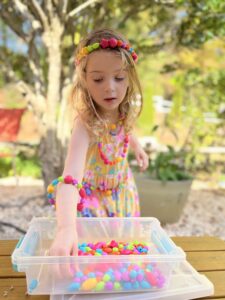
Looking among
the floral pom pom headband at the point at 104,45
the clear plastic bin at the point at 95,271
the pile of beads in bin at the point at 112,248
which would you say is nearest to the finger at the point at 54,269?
the clear plastic bin at the point at 95,271

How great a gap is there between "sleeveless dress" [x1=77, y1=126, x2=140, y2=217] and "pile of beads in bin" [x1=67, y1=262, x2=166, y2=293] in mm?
534

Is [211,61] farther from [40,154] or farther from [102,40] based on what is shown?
[102,40]

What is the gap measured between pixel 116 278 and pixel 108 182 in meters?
0.57

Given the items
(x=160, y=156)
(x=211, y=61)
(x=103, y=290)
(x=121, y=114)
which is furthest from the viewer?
(x=211, y=61)

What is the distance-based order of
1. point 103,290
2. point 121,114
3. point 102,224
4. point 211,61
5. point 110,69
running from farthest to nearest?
point 211,61 → point 121,114 → point 102,224 → point 110,69 → point 103,290

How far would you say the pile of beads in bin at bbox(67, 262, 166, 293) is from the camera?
1.05 m

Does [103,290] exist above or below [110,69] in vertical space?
below

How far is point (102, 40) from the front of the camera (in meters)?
1.34

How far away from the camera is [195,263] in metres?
1.37

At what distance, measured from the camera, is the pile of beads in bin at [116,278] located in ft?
3.46

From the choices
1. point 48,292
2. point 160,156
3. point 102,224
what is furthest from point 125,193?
point 160,156

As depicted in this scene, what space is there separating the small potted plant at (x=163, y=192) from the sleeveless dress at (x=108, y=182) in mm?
1678

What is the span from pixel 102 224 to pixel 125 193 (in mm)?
258

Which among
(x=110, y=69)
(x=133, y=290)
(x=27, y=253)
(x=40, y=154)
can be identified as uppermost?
(x=110, y=69)
